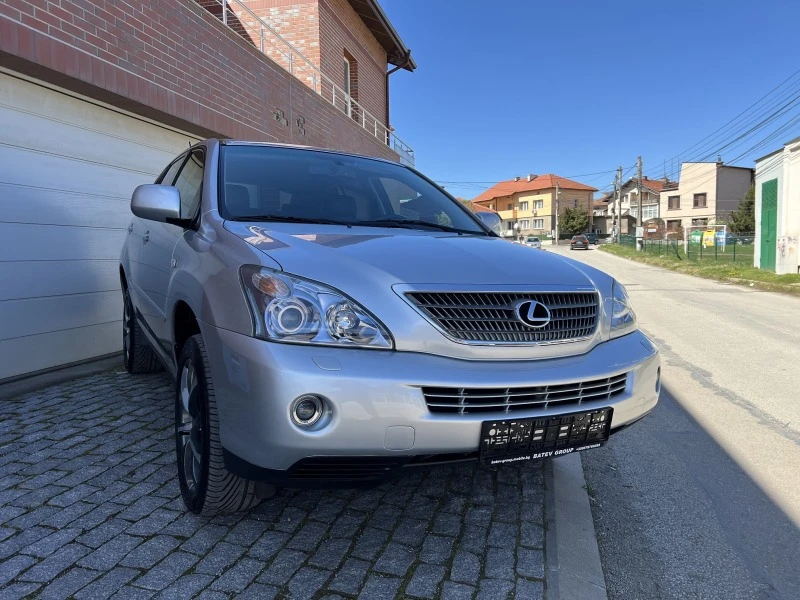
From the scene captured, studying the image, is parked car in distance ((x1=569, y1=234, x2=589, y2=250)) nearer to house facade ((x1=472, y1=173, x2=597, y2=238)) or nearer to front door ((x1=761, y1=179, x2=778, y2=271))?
house facade ((x1=472, y1=173, x2=597, y2=238))

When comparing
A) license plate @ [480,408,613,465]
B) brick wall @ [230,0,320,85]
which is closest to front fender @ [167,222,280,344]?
license plate @ [480,408,613,465]

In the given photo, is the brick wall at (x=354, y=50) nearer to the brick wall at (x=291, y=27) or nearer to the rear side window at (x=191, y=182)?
the brick wall at (x=291, y=27)

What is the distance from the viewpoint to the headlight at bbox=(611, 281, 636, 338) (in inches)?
102

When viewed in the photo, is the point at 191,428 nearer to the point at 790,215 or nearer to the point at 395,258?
the point at 395,258

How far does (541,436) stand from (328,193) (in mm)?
1837

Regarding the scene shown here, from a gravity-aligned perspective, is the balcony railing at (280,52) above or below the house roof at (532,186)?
below

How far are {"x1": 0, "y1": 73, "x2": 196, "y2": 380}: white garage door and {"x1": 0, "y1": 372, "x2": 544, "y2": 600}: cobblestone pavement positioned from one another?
1822mm

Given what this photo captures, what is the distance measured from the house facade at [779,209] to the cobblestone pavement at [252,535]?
1637 cm

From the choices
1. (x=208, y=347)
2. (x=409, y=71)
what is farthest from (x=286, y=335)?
(x=409, y=71)

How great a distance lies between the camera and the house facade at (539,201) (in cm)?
Result: 8725

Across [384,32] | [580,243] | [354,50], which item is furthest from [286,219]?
[580,243]

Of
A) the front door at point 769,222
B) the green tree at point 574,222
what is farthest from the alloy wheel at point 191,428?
the green tree at point 574,222

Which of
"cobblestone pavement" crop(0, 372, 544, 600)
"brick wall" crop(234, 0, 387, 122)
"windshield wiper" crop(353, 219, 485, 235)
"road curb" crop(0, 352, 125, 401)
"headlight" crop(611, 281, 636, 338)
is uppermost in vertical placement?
"brick wall" crop(234, 0, 387, 122)

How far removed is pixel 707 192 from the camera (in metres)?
60.6
